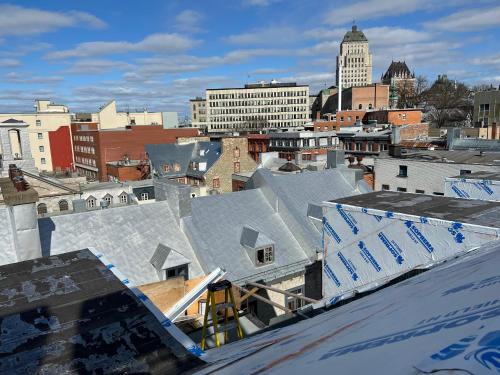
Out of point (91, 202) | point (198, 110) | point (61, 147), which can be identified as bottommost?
point (91, 202)

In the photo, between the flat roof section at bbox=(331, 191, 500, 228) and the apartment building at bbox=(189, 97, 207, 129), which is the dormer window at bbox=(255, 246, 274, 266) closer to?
the flat roof section at bbox=(331, 191, 500, 228)

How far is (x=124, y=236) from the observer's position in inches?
659

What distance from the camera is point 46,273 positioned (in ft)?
27.9

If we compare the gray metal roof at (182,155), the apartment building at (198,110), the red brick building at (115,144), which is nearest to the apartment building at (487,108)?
the gray metal roof at (182,155)

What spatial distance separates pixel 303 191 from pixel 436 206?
10.7m

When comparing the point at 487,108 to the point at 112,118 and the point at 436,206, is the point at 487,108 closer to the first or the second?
the point at 436,206

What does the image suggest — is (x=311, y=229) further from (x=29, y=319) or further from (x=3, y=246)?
(x=29, y=319)

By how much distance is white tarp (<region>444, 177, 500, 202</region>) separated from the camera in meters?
13.2

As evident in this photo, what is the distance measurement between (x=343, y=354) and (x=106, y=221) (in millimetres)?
15798

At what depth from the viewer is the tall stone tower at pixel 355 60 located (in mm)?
188250

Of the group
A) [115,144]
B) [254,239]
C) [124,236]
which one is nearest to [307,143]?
[115,144]

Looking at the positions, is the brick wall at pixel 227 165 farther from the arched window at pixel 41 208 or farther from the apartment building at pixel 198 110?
the apartment building at pixel 198 110

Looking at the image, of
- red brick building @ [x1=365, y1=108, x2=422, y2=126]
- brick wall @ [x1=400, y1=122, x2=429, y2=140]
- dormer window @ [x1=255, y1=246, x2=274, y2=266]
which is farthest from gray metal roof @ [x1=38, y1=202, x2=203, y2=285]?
red brick building @ [x1=365, y1=108, x2=422, y2=126]

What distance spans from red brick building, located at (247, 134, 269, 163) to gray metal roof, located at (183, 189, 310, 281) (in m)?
41.2
